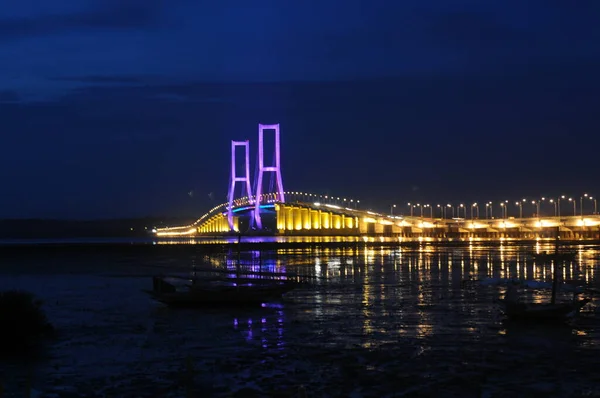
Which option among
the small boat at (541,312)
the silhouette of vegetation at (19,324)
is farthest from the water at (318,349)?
the silhouette of vegetation at (19,324)

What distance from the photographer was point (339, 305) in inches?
1027

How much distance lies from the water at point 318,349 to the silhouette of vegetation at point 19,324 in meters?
0.60

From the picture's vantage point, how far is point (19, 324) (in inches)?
738

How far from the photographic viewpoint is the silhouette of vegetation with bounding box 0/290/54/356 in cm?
1831

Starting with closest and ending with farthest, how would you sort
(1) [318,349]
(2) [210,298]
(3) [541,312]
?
(1) [318,349] → (3) [541,312] → (2) [210,298]

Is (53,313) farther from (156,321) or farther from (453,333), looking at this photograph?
(453,333)

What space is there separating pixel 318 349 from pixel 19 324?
254 inches

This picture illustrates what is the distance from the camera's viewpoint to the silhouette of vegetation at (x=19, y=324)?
721 inches

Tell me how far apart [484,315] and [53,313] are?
468 inches

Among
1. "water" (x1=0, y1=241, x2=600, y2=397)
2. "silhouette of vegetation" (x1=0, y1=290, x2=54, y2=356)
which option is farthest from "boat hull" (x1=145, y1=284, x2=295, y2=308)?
"silhouette of vegetation" (x1=0, y1=290, x2=54, y2=356)

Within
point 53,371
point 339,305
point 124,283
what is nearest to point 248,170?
point 124,283

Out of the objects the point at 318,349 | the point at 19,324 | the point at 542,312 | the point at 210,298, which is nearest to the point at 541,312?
the point at 542,312

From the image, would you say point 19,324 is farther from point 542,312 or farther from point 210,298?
point 542,312

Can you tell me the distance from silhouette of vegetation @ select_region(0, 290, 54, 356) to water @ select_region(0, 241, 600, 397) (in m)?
0.60
